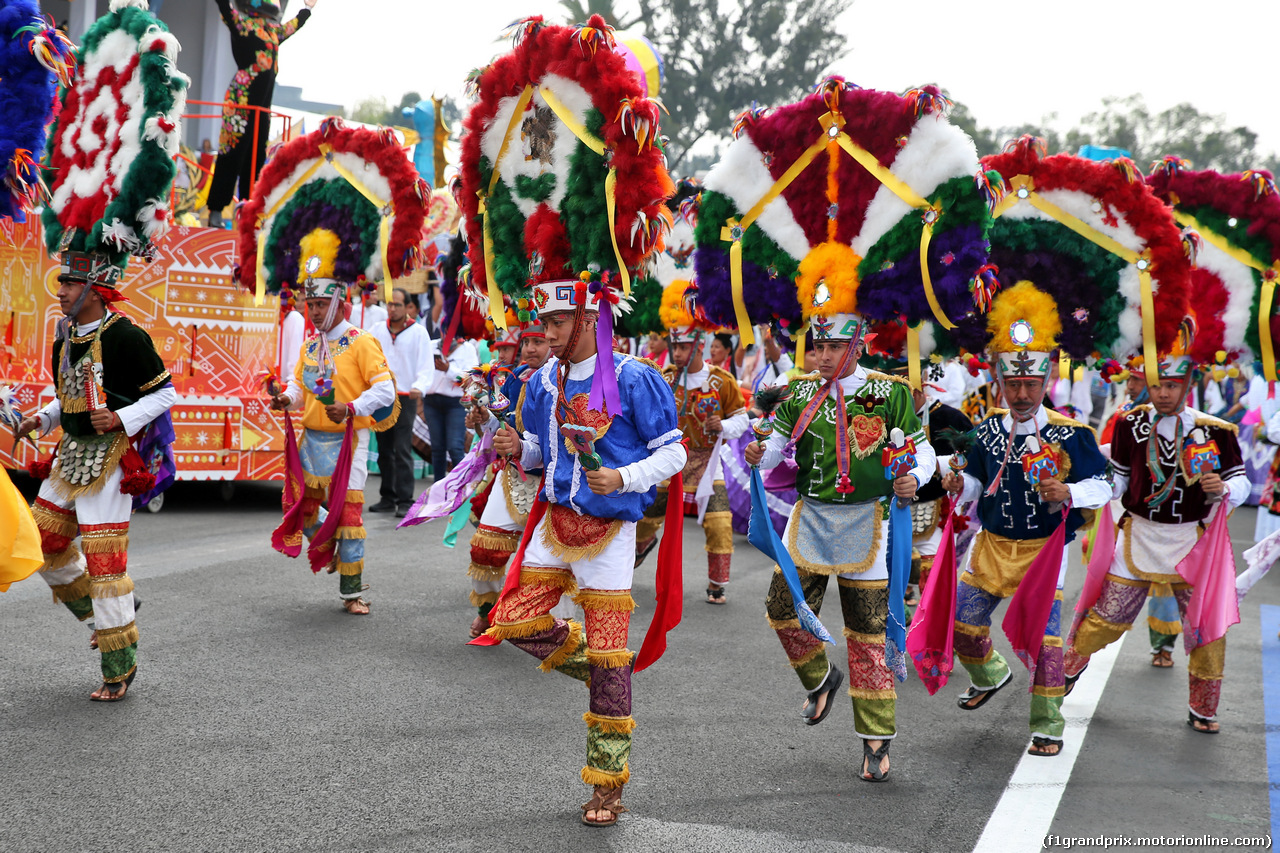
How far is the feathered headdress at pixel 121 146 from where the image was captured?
16.2ft

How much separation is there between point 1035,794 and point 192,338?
821 centimetres

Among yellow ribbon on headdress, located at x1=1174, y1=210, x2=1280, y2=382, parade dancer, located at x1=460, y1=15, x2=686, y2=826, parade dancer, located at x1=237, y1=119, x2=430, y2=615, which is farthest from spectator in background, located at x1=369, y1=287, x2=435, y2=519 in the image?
yellow ribbon on headdress, located at x1=1174, y1=210, x2=1280, y2=382

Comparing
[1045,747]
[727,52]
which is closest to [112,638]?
[1045,747]

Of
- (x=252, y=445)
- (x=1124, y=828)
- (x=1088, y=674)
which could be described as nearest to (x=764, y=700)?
(x=1124, y=828)

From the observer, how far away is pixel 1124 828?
4.17 meters

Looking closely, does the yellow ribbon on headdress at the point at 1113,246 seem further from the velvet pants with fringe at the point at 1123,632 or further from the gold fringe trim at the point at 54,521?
the gold fringe trim at the point at 54,521

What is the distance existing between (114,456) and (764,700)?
3.23 metres

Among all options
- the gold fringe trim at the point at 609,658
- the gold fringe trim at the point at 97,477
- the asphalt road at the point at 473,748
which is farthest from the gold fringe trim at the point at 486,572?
the gold fringe trim at the point at 609,658

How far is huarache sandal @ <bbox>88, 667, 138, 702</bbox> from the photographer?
4.84 metres

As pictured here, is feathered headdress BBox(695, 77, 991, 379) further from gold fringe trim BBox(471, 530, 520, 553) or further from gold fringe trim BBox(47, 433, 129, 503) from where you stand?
gold fringe trim BBox(47, 433, 129, 503)

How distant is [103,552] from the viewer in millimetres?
4879

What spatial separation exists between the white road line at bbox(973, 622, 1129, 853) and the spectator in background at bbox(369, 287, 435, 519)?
6.71m

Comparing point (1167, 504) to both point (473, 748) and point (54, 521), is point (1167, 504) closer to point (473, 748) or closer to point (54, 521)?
point (473, 748)

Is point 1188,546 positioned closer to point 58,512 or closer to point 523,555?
point 523,555
